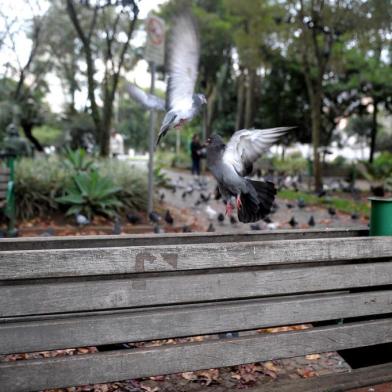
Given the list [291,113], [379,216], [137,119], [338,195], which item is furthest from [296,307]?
[137,119]

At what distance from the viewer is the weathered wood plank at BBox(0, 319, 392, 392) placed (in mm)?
2189

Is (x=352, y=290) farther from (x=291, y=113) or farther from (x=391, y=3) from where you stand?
(x=291, y=113)

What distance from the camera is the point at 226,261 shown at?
2.49 metres

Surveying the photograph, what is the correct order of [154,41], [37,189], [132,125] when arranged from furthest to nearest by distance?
[132,125] → [37,189] → [154,41]

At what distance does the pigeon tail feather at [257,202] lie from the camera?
3209 millimetres

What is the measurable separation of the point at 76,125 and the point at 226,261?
20.2 meters

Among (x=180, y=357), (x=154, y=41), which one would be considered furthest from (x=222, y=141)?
(x=154, y=41)

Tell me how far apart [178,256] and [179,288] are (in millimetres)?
167

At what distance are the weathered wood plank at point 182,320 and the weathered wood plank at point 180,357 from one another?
0.25 ft

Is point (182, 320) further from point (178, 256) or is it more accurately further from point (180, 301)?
point (178, 256)

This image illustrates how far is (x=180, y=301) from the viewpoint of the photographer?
2406 millimetres

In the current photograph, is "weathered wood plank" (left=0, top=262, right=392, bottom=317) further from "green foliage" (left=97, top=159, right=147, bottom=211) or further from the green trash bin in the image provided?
"green foliage" (left=97, top=159, right=147, bottom=211)

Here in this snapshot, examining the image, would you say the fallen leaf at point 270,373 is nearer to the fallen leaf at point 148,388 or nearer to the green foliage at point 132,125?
the fallen leaf at point 148,388

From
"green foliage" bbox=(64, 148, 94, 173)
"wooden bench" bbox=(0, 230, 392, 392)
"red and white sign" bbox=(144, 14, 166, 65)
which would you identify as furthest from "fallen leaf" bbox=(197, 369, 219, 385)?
"green foliage" bbox=(64, 148, 94, 173)
